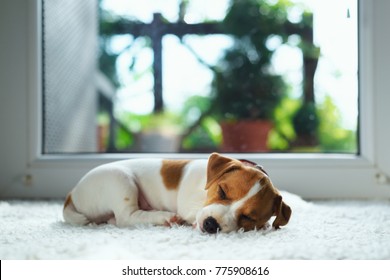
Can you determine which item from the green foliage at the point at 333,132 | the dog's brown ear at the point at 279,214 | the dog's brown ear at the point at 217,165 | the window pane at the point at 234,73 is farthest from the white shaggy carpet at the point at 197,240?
the window pane at the point at 234,73

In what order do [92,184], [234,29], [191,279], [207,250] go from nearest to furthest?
1. [191,279]
2. [207,250]
3. [92,184]
4. [234,29]

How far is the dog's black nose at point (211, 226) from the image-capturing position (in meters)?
1.35

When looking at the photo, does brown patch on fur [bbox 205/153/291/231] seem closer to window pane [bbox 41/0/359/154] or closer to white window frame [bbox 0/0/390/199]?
white window frame [bbox 0/0/390/199]

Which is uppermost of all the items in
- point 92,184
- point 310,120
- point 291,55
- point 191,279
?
point 291,55

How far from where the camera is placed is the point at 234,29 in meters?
2.85

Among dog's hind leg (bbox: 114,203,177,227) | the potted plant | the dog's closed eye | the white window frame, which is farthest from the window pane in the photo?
the dog's closed eye

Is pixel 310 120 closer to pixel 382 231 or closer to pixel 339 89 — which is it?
pixel 339 89

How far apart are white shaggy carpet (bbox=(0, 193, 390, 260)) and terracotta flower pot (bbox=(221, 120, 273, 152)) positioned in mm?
880

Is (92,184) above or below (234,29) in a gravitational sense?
below

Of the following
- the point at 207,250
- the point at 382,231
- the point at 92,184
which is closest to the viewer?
the point at 207,250

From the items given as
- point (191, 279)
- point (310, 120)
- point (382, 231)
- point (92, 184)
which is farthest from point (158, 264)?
point (310, 120)

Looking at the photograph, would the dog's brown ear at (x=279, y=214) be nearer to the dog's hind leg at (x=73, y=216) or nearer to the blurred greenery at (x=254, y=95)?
the dog's hind leg at (x=73, y=216)

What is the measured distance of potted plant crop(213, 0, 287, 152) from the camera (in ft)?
8.83

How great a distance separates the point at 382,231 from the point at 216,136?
65.3 inches
